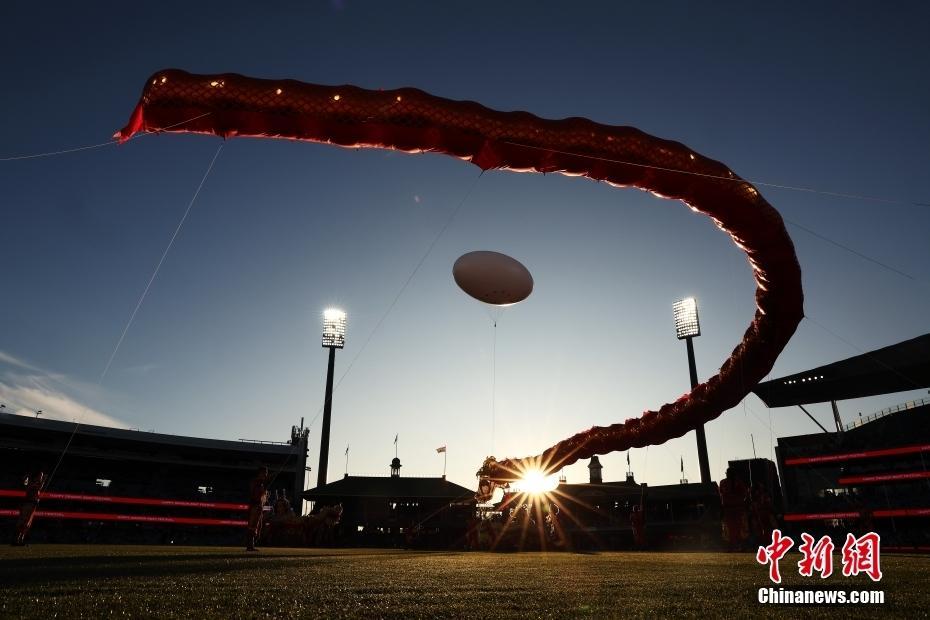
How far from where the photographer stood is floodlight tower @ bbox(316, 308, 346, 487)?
63.1 metres

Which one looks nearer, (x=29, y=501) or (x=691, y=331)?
(x=29, y=501)

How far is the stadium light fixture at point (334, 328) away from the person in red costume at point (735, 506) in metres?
54.6

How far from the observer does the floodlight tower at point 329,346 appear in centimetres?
6312

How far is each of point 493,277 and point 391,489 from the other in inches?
1630

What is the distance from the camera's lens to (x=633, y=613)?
13.4ft

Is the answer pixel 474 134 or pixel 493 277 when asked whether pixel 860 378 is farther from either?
pixel 474 134

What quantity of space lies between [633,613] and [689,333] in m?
66.1

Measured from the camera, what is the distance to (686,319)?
65.7m

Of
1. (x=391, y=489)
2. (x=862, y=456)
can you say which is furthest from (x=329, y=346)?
(x=862, y=456)

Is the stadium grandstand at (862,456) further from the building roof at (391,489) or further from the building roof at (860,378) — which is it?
the building roof at (391,489)

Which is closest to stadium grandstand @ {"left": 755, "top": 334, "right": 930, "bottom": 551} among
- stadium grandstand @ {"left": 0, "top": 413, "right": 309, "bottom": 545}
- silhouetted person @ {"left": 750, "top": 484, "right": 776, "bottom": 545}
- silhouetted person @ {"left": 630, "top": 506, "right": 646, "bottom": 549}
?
silhouetted person @ {"left": 630, "top": 506, "right": 646, "bottom": 549}

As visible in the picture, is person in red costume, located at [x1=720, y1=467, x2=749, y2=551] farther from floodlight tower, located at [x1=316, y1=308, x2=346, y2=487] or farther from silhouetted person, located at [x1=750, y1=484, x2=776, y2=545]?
floodlight tower, located at [x1=316, y1=308, x2=346, y2=487]

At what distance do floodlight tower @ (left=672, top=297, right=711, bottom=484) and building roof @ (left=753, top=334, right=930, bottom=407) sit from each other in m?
11.8

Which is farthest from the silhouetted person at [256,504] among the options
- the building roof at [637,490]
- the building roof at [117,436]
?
the building roof at [637,490]
